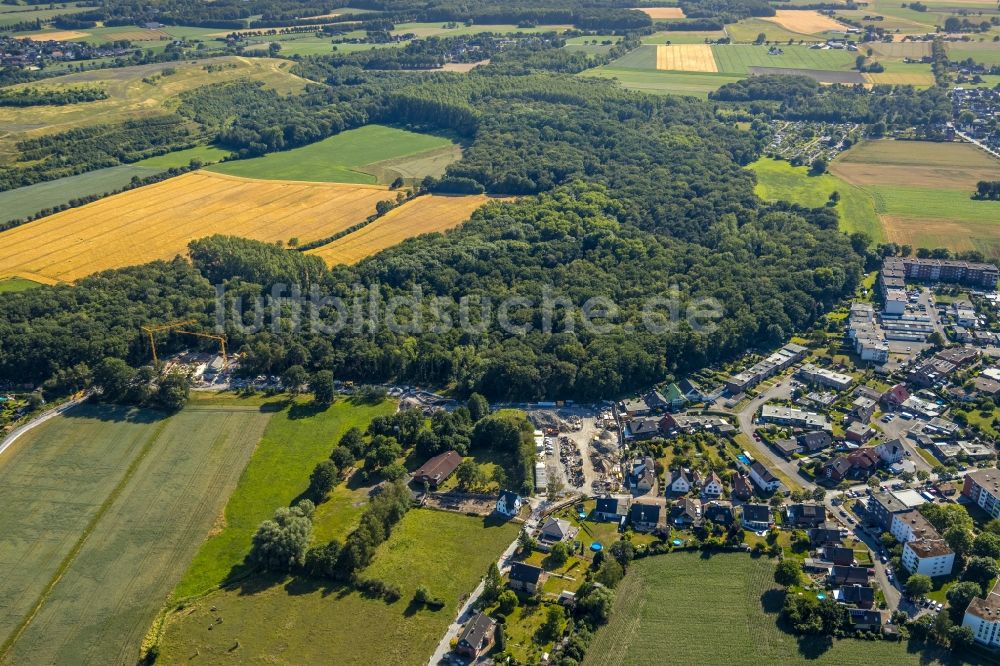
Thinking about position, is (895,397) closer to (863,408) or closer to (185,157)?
(863,408)

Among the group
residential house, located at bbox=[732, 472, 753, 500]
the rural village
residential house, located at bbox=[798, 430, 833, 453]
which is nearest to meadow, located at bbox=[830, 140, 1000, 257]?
the rural village

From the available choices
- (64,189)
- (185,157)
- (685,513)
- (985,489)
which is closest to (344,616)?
(685,513)

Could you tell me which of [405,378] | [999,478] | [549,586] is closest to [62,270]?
[405,378]

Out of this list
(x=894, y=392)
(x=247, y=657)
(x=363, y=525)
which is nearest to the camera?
(x=247, y=657)

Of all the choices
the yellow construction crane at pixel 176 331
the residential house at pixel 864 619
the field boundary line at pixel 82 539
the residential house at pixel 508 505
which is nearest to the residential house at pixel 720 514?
the residential house at pixel 864 619

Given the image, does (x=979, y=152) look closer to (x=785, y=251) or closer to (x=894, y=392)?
(x=785, y=251)

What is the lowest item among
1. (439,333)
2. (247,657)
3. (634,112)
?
(247,657)
